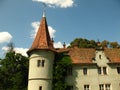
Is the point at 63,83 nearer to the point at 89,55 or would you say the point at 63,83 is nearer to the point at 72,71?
the point at 72,71

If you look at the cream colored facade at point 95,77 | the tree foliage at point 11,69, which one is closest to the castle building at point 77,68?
the cream colored facade at point 95,77

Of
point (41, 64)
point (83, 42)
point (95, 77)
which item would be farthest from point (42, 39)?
point (83, 42)

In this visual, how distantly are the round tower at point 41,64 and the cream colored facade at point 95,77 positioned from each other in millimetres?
3815

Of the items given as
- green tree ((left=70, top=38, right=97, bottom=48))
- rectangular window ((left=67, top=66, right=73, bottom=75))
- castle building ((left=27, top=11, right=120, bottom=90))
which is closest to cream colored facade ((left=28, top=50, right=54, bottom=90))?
castle building ((left=27, top=11, right=120, bottom=90))

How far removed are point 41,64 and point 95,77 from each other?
897cm

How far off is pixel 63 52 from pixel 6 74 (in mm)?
12877

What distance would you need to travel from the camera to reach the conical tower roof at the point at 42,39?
4034 centimetres

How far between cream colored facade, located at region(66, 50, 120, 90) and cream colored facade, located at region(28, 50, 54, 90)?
12.0 ft

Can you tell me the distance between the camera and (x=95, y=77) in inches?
1623

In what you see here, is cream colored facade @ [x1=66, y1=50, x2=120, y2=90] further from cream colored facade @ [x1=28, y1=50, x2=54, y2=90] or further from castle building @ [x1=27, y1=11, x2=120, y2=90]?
cream colored facade @ [x1=28, y1=50, x2=54, y2=90]

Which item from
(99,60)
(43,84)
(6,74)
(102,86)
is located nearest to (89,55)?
(99,60)

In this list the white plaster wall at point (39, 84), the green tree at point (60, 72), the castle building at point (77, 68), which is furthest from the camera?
the green tree at point (60, 72)

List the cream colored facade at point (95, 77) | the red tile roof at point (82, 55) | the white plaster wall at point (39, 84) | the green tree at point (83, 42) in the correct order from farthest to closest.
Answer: the green tree at point (83, 42) → the red tile roof at point (82, 55) → the cream colored facade at point (95, 77) → the white plaster wall at point (39, 84)

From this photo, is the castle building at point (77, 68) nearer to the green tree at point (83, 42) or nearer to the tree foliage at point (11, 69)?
the tree foliage at point (11, 69)
